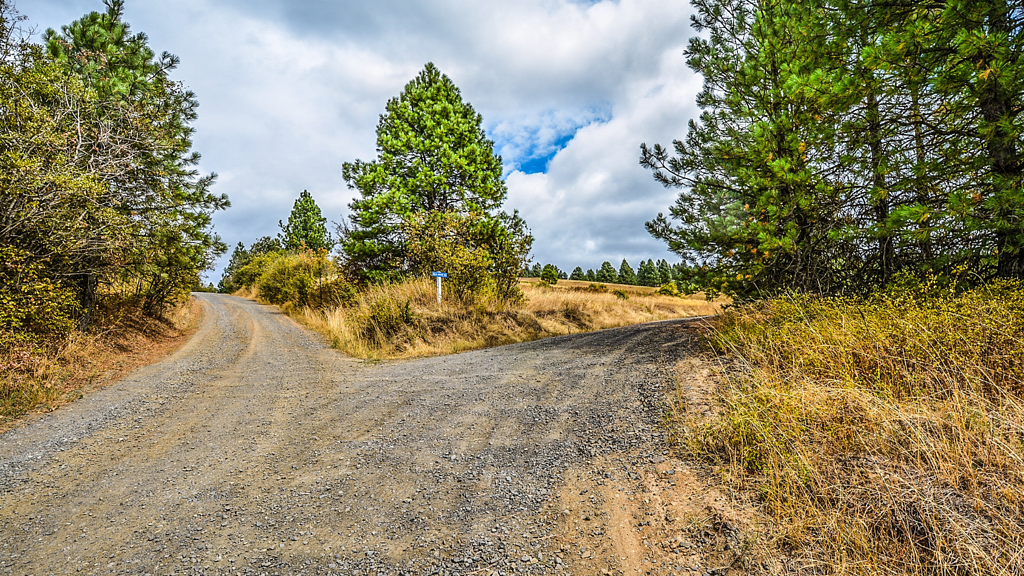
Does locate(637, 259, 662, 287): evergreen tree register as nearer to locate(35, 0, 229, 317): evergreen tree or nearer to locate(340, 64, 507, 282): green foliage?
locate(340, 64, 507, 282): green foliage

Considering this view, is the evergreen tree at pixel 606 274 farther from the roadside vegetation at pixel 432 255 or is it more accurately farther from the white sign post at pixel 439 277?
the white sign post at pixel 439 277

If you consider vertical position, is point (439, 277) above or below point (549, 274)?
below

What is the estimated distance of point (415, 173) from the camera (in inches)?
551

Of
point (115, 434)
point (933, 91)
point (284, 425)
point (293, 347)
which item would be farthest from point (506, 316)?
point (933, 91)

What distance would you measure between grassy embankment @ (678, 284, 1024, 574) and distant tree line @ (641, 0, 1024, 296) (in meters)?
0.96

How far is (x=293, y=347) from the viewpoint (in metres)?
10.2

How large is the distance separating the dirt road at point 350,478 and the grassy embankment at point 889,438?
68 centimetres

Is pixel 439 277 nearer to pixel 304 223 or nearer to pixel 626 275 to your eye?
pixel 304 223

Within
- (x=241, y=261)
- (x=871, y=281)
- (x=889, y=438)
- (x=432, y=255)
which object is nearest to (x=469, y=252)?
(x=432, y=255)

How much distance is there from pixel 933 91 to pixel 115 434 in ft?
31.5

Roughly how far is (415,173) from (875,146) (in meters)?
12.2

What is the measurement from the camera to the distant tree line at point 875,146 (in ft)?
13.0

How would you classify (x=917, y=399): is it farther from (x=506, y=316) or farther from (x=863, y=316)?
(x=506, y=316)

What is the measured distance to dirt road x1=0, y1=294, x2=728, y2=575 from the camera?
2.27 metres
